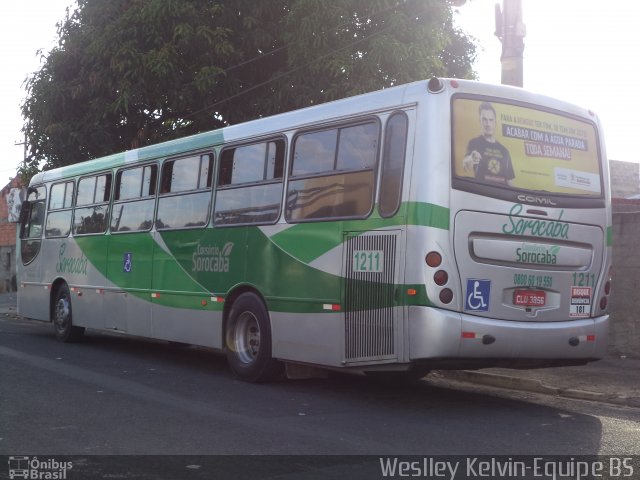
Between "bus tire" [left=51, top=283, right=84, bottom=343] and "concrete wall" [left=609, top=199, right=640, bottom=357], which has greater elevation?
"concrete wall" [left=609, top=199, right=640, bottom=357]

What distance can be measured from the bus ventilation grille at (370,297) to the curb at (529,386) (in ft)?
9.03

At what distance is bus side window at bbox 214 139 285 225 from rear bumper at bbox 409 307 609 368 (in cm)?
285

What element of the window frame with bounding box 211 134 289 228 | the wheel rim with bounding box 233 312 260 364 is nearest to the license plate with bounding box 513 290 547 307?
the window frame with bounding box 211 134 289 228

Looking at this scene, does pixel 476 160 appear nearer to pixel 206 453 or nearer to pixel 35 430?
pixel 206 453

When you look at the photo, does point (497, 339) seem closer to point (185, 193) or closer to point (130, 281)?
point (185, 193)

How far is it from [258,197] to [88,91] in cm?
939

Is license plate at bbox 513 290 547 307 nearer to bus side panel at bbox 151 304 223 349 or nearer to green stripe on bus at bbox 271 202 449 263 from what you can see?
green stripe on bus at bbox 271 202 449 263

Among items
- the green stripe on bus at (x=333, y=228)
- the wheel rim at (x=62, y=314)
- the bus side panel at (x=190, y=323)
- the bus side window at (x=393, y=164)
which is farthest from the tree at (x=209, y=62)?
the bus side window at (x=393, y=164)

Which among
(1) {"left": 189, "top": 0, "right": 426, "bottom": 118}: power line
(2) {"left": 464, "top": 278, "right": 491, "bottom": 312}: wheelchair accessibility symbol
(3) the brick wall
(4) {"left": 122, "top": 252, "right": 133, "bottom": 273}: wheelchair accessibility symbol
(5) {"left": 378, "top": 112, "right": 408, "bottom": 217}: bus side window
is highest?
(1) {"left": 189, "top": 0, "right": 426, "bottom": 118}: power line

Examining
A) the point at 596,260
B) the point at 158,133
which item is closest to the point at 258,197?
the point at 596,260

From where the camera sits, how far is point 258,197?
34.8 feet

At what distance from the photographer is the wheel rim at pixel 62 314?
1529 cm

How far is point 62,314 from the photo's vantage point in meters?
15.5

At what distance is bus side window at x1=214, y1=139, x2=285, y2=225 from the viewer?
10.3 metres
